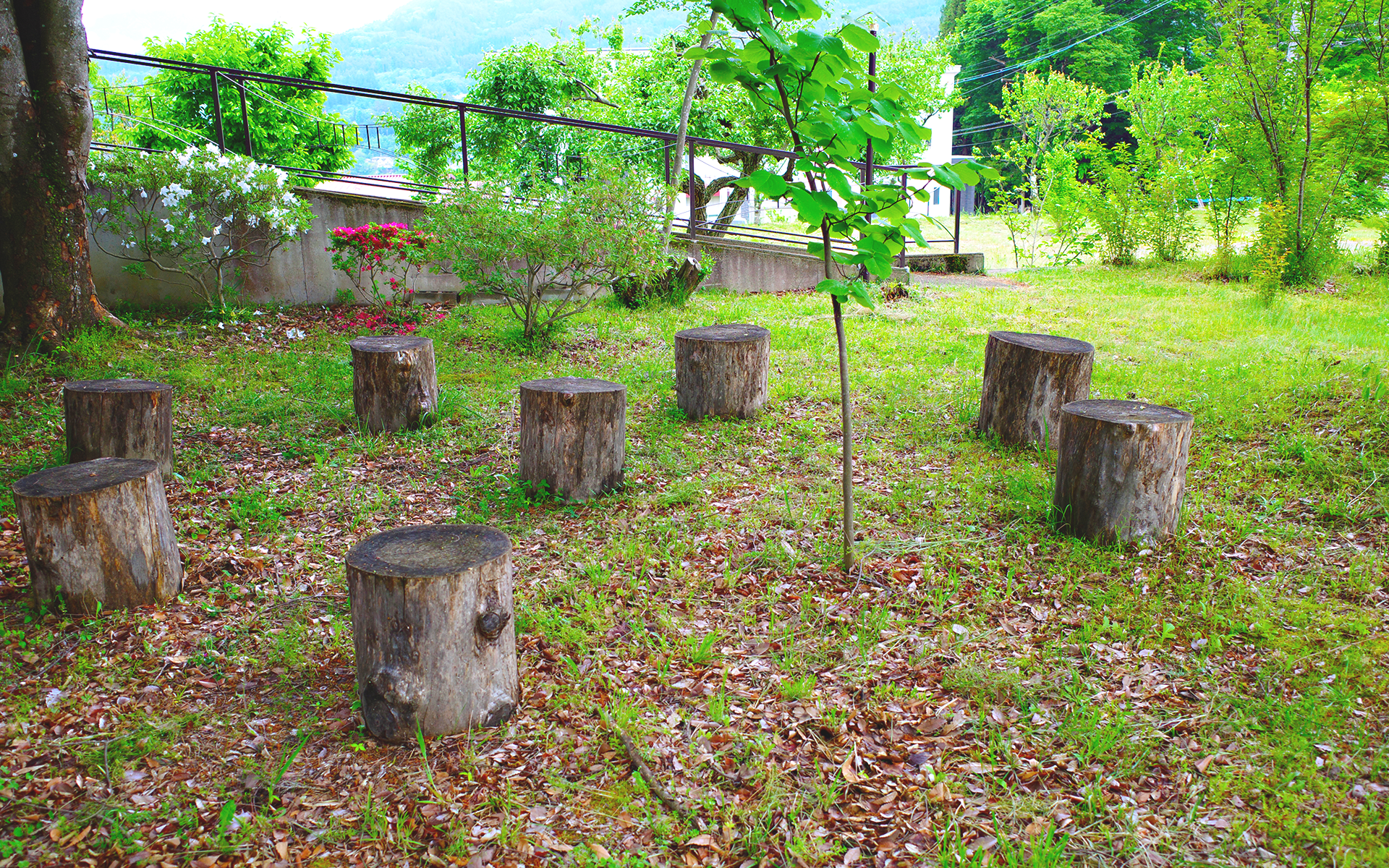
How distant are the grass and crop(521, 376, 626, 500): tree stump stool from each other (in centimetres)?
16

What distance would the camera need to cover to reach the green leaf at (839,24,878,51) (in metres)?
2.58

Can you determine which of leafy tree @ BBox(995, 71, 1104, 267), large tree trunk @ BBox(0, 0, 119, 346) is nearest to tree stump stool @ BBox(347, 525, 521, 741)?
large tree trunk @ BBox(0, 0, 119, 346)

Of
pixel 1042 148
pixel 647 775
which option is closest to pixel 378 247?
pixel 647 775

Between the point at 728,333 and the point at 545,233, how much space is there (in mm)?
1926

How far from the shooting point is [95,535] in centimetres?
310

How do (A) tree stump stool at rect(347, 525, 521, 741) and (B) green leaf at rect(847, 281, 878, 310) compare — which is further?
(B) green leaf at rect(847, 281, 878, 310)

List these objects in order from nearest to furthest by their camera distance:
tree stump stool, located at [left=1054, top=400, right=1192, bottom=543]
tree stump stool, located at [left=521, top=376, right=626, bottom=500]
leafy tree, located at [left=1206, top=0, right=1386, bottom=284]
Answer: tree stump stool, located at [left=1054, top=400, right=1192, bottom=543] → tree stump stool, located at [left=521, top=376, right=626, bottom=500] → leafy tree, located at [left=1206, top=0, right=1386, bottom=284]

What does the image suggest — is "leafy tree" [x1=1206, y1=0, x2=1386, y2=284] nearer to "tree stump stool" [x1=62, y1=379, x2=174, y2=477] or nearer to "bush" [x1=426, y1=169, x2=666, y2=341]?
"bush" [x1=426, y1=169, x2=666, y2=341]

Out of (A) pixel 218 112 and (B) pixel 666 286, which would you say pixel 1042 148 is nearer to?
(B) pixel 666 286

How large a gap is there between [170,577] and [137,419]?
1.51 metres

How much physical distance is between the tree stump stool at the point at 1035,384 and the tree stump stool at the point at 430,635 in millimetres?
3533

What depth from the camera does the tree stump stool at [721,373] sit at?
18.0ft

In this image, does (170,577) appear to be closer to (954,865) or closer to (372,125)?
(954,865)

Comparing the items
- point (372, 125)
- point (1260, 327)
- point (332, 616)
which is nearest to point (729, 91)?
point (372, 125)
